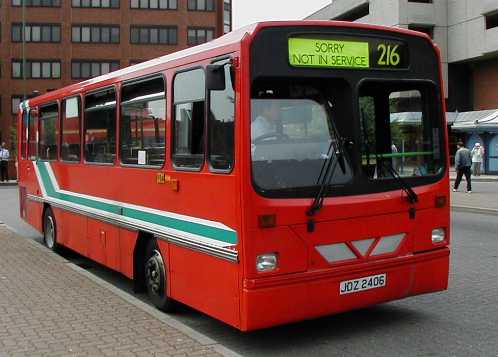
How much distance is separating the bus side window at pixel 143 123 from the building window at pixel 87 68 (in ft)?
201

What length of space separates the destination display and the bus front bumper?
1.74m

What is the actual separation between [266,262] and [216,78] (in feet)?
5.05

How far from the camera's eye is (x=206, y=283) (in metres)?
5.65

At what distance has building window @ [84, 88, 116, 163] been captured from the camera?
311 inches

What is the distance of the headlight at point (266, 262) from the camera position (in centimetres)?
510

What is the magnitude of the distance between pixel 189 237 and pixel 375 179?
175 centimetres

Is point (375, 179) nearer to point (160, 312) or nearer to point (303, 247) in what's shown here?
point (303, 247)

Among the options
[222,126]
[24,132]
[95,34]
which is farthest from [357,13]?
[222,126]

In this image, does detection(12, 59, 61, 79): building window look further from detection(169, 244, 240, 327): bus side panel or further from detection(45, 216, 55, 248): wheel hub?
detection(169, 244, 240, 327): bus side panel

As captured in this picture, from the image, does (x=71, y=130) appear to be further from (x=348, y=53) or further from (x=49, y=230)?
(x=348, y=53)

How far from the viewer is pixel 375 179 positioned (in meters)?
5.73

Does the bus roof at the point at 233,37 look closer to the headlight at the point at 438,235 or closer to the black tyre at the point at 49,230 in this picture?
the headlight at the point at 438,235

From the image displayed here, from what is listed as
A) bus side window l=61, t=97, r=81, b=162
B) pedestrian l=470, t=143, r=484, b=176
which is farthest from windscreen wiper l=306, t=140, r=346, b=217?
pedestrian l=470, t=143, r=484, b=176

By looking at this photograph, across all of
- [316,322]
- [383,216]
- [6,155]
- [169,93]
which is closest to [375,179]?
[383,216]
